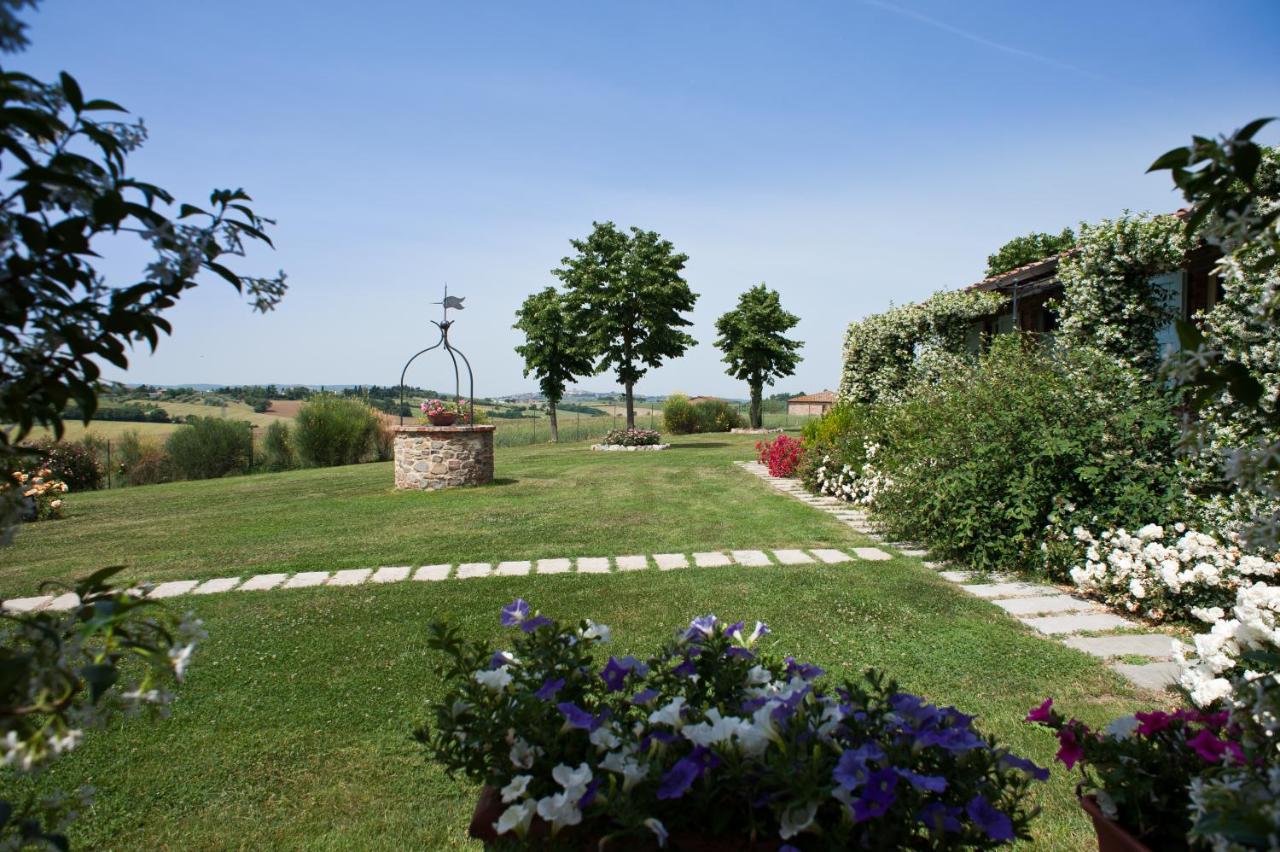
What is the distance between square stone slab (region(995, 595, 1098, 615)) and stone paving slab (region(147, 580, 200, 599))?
5.62 meters

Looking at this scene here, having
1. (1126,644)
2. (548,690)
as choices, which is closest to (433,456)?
(1126,644)

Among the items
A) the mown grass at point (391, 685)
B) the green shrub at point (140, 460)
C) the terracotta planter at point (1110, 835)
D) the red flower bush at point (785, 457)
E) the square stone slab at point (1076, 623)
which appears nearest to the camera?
the terracotta planter at point (1110, 835)

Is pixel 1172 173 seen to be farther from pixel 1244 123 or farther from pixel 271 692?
pixel 271 692

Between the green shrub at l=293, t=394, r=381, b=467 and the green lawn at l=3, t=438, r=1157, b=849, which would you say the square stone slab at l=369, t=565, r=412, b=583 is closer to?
the green lawn at l=3, t=438, r=1157, b=849

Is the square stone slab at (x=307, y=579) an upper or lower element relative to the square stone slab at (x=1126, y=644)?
lower

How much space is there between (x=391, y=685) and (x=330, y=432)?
1473 cm

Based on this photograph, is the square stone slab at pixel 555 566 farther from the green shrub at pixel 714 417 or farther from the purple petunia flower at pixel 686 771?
the green shrub at pixel 714 417

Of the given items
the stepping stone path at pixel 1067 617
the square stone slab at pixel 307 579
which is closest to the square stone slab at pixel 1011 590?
the stepping stone path at pixel 1067 617

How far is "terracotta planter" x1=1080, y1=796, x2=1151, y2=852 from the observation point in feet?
4.06

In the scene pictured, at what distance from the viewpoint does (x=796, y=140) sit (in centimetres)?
941

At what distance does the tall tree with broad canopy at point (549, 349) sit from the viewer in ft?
81.4

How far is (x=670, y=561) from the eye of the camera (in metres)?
5.67

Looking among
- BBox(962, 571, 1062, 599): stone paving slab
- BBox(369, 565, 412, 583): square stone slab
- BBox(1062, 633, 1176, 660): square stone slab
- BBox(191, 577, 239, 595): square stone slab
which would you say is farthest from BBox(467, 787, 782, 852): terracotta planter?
BBox(191, 577, 239, 595): square stone slab

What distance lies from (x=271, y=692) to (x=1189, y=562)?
489 cm
